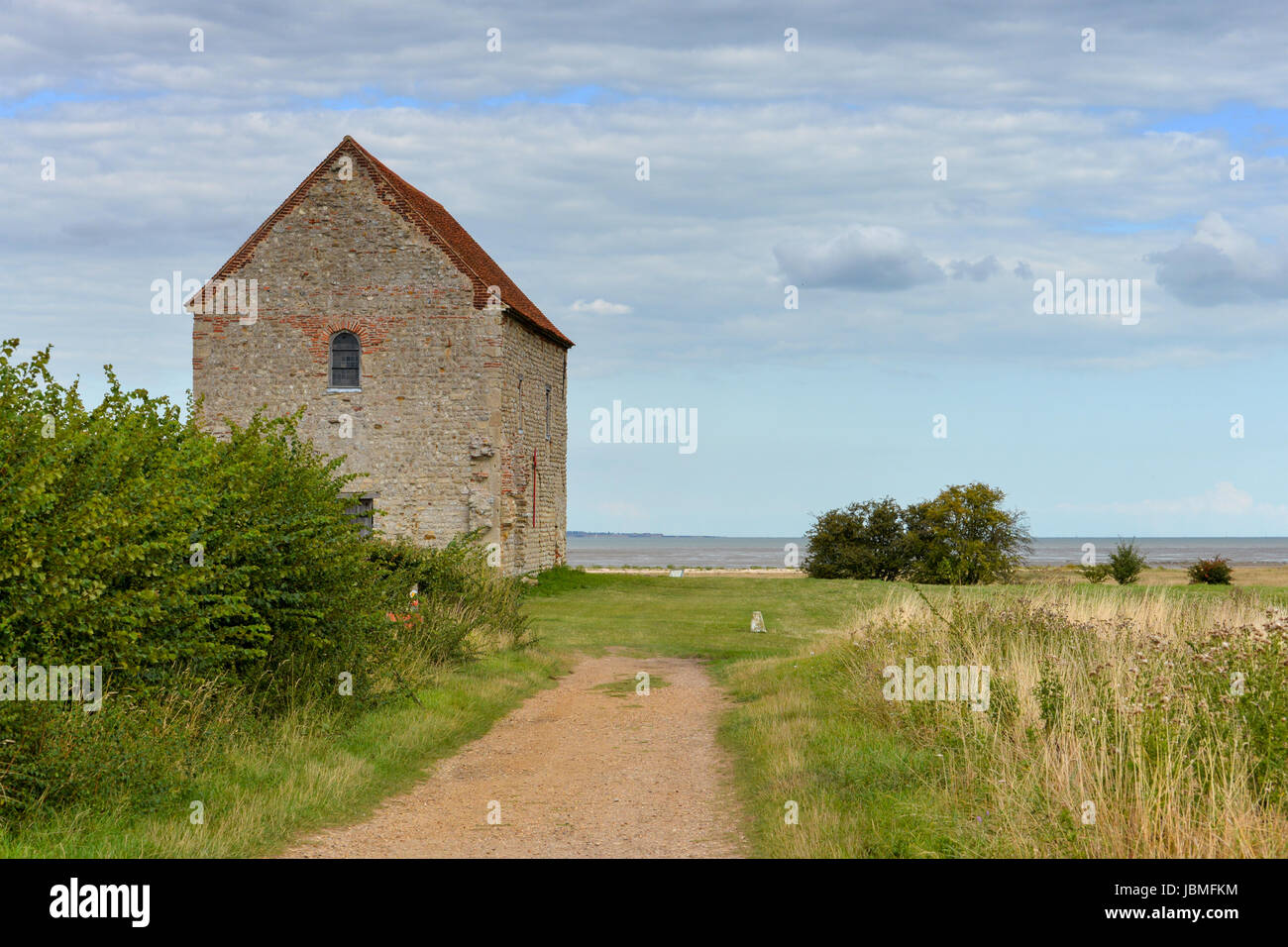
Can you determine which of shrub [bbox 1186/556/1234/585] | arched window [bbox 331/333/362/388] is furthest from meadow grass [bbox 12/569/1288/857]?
shrub [bbox 1186/556/1234/585]

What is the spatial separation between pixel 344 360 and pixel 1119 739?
2558 cm

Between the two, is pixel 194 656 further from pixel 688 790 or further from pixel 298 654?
pixel 688 790

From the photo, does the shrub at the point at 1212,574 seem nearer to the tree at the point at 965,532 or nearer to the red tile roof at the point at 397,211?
the tree at the point at 965,532

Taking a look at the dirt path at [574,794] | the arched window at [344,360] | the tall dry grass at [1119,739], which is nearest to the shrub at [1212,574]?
the tall dry grass at [1119,739]

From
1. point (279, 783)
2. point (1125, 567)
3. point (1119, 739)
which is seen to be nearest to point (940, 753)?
point (1119, 739)

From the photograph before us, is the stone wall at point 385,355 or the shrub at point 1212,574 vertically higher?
the stone wall at point 385,355

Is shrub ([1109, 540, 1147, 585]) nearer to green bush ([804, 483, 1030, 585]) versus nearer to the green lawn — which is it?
green bush ([804, 483, 1030, 585])

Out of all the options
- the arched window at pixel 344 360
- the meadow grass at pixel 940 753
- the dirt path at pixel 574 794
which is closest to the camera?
the meadow grass at pixel 940 753

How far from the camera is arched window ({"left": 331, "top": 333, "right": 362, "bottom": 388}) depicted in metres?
29.7

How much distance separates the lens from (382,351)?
29.4 meters

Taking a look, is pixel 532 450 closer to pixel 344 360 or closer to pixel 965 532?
pixel 344 360

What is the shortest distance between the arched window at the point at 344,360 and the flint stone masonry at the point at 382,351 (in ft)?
0.70

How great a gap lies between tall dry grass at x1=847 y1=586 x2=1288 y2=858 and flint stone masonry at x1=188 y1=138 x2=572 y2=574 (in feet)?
61.4

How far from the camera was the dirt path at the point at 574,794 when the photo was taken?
7793mm
